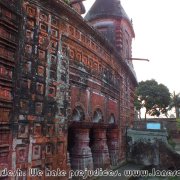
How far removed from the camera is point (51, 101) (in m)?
6.44

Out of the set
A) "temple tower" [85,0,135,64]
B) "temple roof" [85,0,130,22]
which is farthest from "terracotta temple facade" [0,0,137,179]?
"temple roof" [85,0,130,22]

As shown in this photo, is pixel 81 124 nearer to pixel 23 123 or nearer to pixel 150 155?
pixel 23 123

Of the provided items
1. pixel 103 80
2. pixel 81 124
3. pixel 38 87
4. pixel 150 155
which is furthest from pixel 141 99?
pixel 38 87

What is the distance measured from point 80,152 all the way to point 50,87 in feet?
9.33

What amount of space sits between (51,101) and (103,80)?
4.09 metres

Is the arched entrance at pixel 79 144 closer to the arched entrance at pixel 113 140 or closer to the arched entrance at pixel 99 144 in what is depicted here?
the arched entrance at pixel 99 144

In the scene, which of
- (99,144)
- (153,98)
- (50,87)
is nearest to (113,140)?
(99,144)

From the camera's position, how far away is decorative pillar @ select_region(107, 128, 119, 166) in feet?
36.7

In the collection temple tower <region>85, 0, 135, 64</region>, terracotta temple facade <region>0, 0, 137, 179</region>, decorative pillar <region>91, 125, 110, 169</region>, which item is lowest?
decorative pillar <region>91, 125, 110, 169</region>

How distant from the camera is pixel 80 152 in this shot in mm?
8180

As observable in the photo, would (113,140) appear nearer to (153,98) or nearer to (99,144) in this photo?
(99,144)

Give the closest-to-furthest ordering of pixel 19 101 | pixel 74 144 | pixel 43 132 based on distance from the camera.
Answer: pixel 19 101
pixel 43 132
pixel 74 144

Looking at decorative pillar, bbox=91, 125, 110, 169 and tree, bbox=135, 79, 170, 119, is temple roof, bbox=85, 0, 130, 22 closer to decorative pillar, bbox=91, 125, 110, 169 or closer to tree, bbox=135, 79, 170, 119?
decorative pillar, bbox=91, 125, 110, 169

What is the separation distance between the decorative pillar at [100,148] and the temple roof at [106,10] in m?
7.00
